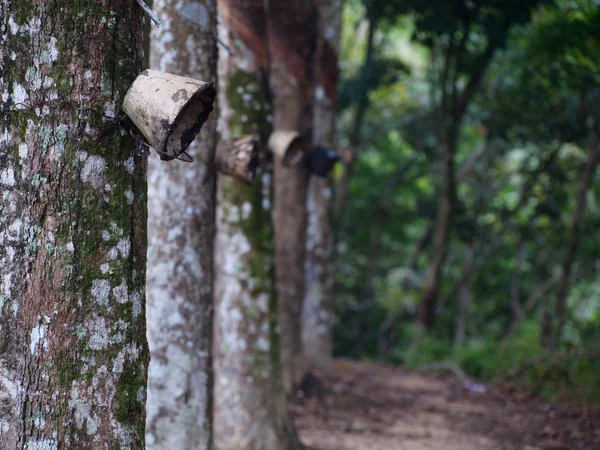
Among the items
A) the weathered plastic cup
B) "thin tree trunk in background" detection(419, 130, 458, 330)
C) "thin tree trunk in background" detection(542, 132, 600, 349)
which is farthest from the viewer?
"thin tree trunk in background" detection(419, 130, 458, 330)

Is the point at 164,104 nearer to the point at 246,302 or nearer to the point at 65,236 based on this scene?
the point at 65,236

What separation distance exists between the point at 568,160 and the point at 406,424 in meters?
9.79

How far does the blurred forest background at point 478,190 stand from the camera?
984cm

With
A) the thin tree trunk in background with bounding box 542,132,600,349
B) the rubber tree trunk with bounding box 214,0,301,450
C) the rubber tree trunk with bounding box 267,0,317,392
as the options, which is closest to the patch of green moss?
the rubber tree trunk with bounding box 214,0,301,450

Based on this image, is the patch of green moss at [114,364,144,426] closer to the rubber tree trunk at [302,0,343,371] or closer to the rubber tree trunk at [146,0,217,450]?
the rubber tree trunk at [146,0,217,450]

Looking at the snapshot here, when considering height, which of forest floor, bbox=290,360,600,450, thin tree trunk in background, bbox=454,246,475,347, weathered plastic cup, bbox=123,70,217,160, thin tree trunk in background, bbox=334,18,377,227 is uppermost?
thin tree trunk in background, bbox=334,18,377,227

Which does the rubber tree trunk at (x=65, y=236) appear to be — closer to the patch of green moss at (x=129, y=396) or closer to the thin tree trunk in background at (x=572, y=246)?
the patch of green moss at (x=129, y=396)

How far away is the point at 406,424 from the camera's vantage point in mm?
6773

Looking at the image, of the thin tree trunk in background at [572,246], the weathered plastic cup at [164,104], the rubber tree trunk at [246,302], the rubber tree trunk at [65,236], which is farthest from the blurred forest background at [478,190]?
the rubber tree trunk at [65,236]

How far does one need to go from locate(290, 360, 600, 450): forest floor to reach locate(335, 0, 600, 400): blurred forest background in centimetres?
74

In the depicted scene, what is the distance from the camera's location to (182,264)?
449cm

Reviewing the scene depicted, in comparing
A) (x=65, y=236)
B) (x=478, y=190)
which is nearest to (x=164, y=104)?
(x=65, y=236)

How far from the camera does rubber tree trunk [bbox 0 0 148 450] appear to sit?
2182 millimetres

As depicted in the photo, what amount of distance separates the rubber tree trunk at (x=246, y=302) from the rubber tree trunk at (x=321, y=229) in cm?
404
